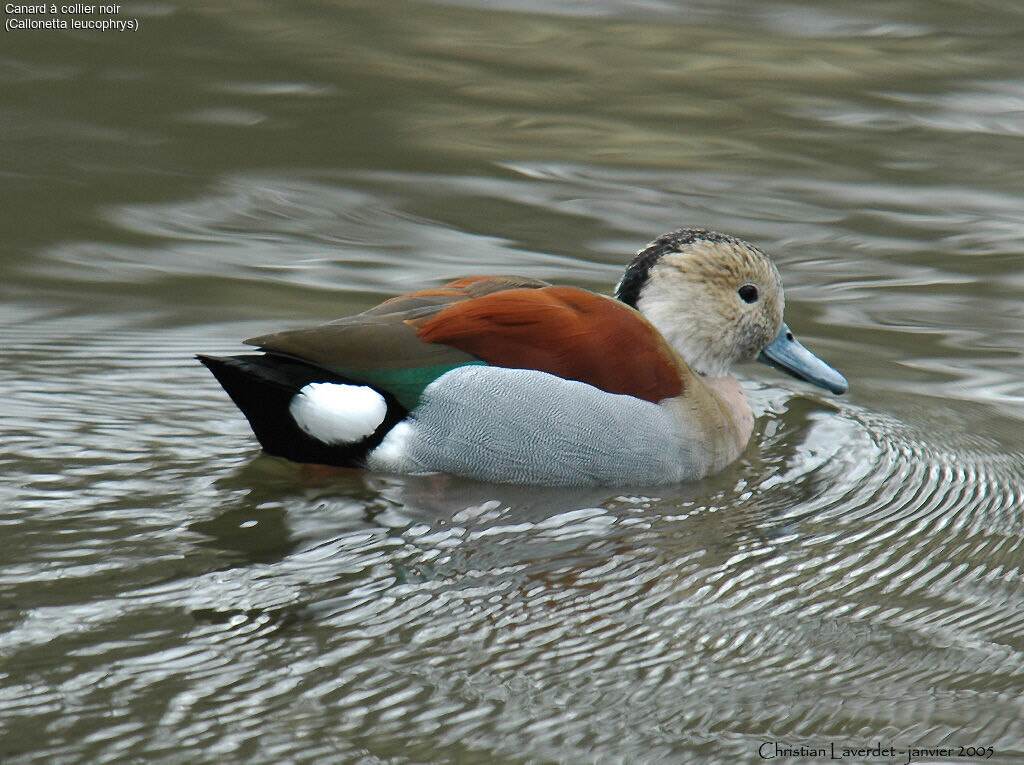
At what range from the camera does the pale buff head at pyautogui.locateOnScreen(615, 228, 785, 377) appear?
576 centimetres

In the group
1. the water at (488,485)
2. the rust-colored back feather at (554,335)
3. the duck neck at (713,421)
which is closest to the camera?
the water at (488,485)

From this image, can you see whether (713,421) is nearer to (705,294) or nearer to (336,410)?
(705,294)

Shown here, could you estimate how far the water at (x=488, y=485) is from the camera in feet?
11.8

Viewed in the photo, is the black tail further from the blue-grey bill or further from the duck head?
the blue-grey bill

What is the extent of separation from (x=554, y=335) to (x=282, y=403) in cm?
96

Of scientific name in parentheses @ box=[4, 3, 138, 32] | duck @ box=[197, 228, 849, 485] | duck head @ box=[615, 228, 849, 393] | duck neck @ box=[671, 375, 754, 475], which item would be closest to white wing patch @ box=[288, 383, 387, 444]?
duck @ box=[197, 228, 849, 485]

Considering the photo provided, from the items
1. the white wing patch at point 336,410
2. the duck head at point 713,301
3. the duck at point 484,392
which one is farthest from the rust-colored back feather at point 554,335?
the duck head at point 713,301

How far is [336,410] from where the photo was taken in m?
4.91

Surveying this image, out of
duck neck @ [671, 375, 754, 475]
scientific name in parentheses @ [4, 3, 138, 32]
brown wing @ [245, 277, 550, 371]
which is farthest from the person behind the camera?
scientific name in parentheses @ [4, 3, 138, 32]

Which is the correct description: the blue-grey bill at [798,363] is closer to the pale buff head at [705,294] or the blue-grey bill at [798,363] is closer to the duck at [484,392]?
the pale buff head at [705,294]

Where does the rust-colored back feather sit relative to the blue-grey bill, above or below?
above

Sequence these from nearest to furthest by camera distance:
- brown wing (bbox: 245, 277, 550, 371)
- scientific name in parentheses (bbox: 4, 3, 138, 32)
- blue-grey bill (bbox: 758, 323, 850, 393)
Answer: brown wing (bbox: 245, 277, 550, 371)
blue-grey bill (bbox: 758, 323, 850, 393)
scientific name in parentheses (bbox: 4, 3, 138, 32)

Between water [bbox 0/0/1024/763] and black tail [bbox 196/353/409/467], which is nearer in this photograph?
water [bbox 0/0/1024/763]

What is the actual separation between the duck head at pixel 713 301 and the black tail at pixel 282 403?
132 cm
